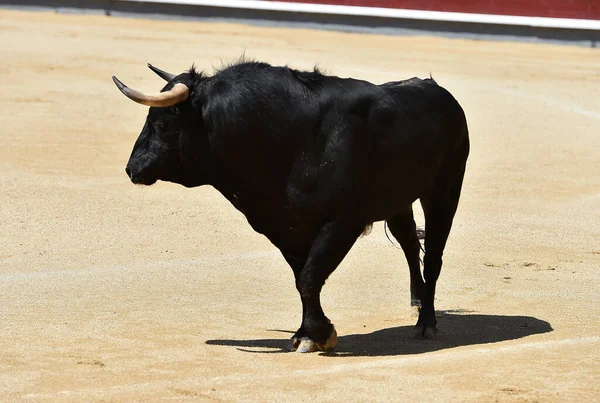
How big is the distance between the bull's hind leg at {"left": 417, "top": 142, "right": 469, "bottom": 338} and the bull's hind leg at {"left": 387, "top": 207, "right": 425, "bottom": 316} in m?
0.26

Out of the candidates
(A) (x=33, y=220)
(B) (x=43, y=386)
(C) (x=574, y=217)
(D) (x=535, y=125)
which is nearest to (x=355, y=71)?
(D) (x=535, y=125)

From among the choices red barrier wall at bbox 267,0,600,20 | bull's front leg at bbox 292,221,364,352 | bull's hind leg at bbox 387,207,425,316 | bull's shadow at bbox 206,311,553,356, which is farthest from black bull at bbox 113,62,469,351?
red barrier wall at bbox 267,0,600,20

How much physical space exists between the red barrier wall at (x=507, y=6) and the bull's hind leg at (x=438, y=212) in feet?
50.2

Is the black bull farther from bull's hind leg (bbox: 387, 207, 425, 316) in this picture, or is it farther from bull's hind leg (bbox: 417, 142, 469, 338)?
bull's hind leg (bbox: 387, 207, 425, 316)

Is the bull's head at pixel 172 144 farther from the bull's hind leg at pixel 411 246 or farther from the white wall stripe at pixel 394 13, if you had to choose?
the white wall stripe at pixel 394 13

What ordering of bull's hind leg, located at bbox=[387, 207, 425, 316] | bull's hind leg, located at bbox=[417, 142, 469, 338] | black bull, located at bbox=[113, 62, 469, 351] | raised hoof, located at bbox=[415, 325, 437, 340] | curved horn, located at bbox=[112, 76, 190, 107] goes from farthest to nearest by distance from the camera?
1. bull's hind leg, located at bbox=[387, 207, 425, 316]
2. bull's hind leg, located at bbox=[417, 142, 469, 338]
3. raised hoof, located at bbox=[415, 325, 437, 340]
4. black bull, located at bbox=[113, 62, 469, 351]
5. curved horn, located at bbox=[112, 76, 190, 107]

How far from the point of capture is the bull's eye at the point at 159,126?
19.6 ft

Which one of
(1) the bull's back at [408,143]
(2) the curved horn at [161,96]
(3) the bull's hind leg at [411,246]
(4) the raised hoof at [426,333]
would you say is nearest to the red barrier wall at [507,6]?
(3) the bull's hind leg at [411,246]

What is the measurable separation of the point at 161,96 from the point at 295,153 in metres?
0.67

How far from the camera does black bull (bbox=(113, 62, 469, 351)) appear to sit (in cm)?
589

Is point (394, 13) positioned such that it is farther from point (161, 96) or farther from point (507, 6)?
point (161, 96)

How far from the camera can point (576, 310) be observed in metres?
7.04

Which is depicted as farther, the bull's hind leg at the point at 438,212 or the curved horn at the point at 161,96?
the bull's hind leg at the point at 438,212

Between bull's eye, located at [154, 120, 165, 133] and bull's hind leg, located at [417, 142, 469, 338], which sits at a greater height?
bull's eye, located at [154, 120, 165, 133]
